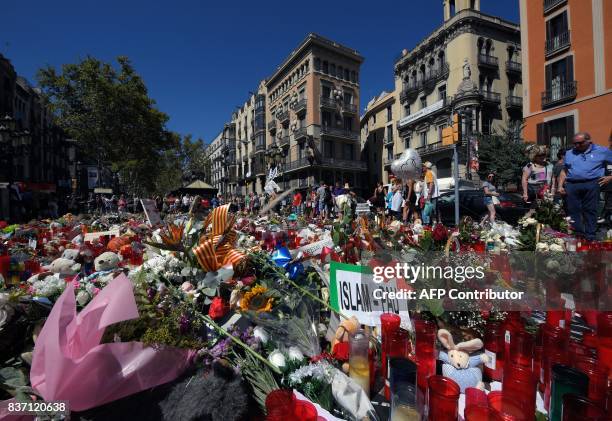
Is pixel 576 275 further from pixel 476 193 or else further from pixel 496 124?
pixel 496 124

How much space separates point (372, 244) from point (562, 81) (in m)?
19.0

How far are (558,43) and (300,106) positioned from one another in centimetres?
2336

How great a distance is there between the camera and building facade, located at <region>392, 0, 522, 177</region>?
79.2 feet

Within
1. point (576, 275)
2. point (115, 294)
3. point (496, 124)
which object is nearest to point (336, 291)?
point (115, 294)

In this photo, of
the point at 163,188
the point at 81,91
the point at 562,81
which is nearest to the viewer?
Answer: the point at 562,81

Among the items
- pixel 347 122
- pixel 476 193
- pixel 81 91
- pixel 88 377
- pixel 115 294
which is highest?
pixel 347 122

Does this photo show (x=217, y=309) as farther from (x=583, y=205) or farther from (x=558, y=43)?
(x=558, y=43)

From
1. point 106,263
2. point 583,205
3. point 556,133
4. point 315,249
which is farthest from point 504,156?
Result: point 106,263

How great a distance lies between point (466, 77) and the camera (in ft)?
79.8

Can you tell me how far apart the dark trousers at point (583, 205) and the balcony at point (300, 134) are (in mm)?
30371

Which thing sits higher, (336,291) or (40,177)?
(40,177)

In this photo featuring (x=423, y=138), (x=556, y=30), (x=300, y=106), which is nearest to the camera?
(x=556, y=30)

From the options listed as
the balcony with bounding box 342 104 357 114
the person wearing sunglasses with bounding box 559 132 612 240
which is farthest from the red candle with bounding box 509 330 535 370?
the balcony with bounding box 342 104 357 114

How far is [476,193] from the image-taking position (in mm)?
10453
